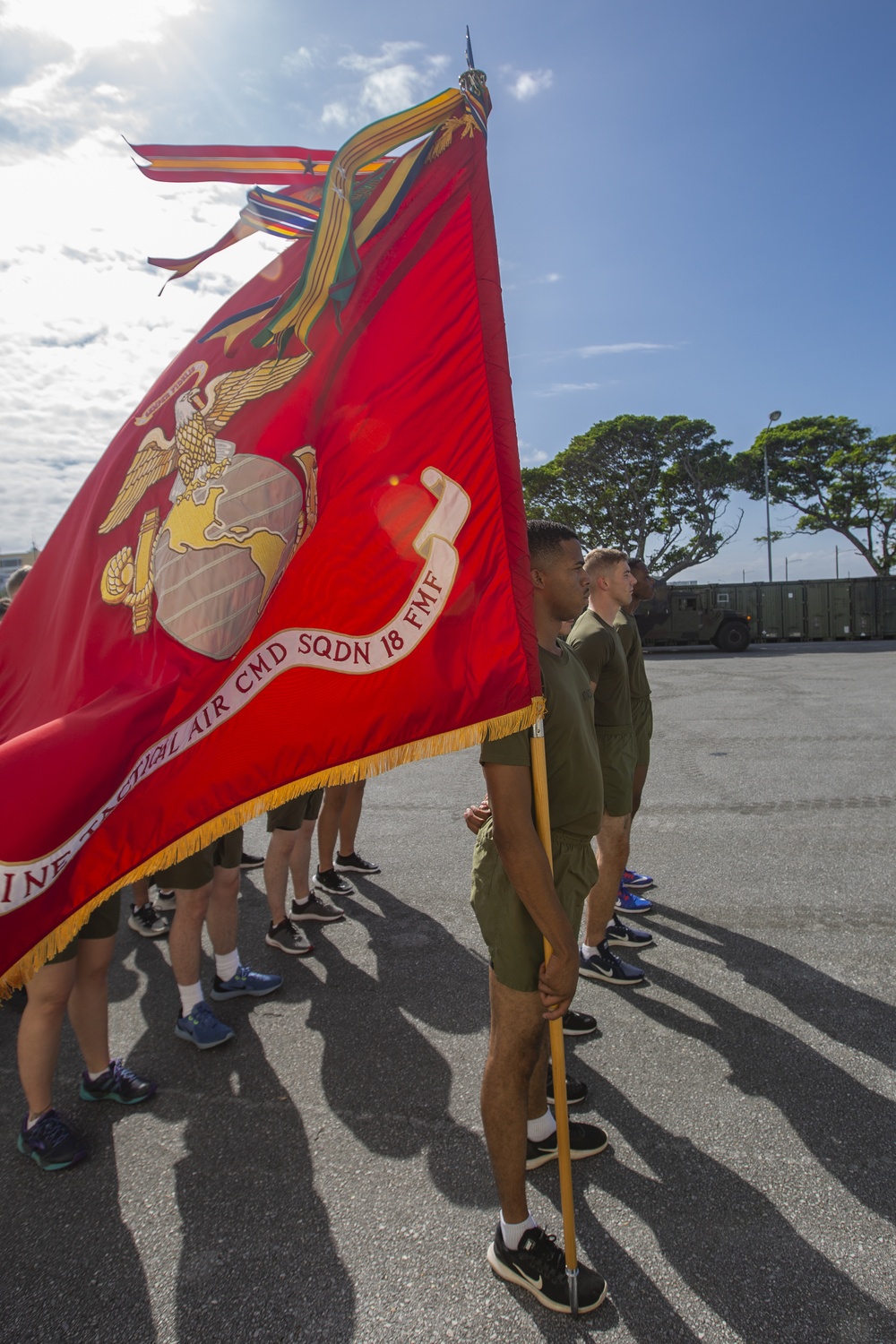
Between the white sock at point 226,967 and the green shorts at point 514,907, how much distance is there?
1953 mm

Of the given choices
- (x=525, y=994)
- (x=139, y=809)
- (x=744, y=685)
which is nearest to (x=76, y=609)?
(x=139, y=809)

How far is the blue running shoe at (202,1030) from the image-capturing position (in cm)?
316

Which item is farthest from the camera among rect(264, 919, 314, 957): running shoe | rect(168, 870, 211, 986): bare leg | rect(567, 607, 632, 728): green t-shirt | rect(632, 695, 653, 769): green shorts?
rect(632, 695, 653, 769): green shorts

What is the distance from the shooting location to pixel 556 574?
7.36 ft

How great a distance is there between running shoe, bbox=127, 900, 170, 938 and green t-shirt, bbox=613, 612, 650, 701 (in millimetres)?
2935

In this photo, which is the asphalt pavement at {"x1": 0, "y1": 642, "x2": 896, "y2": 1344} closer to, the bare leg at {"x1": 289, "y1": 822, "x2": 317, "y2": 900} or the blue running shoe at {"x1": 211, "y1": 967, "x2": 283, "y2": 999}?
the blue running shoe at {"x1": 211, "y1": 967, "x2": 283, "y2": 999}

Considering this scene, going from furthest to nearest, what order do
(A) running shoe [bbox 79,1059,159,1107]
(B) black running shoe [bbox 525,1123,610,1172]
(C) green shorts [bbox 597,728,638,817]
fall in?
(C) green shorts [bbox 597,728,638,817] → (A) running shoe [bbox 79,1059,159,1107] → (B) black running shoe [bbox 525,1123,610,1172]

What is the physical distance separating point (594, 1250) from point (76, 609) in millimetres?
2336

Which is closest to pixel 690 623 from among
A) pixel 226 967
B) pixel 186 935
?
pixel 226 967

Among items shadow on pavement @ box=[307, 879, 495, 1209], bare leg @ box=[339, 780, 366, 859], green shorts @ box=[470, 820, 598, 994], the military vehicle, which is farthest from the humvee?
green shorts @ box=[470, 820, 598, 994]

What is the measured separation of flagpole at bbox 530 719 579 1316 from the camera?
6.14ft

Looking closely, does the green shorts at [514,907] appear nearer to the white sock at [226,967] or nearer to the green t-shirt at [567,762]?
the green t-shirt at [567,762]

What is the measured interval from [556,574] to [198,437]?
1127 millimetres

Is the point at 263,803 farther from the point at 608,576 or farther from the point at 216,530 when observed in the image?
the point at 608,576
